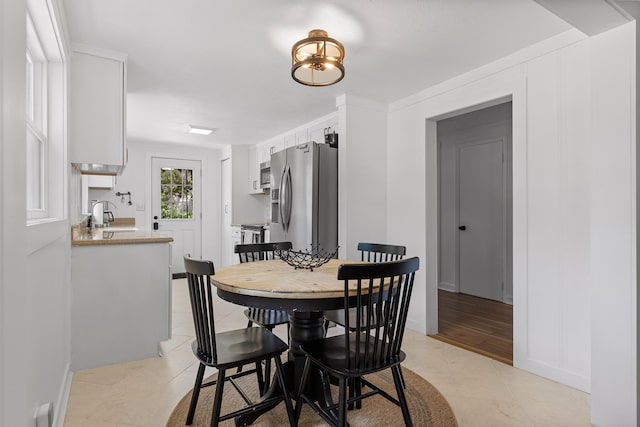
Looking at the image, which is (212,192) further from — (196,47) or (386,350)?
(386,350)

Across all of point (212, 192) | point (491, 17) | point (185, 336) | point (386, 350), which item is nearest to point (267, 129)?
point (212, 192)

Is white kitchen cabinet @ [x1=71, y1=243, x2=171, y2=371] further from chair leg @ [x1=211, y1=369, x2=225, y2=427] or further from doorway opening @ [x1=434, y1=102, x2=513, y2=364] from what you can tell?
doorway opening @ [x1=434, y1=102, x2=513, y2=364]

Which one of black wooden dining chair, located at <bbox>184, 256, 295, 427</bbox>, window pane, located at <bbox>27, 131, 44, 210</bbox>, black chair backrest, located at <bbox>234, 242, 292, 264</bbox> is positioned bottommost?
black wooden dining chair, located at <bbox>184, 256, 295, 427</bbox>

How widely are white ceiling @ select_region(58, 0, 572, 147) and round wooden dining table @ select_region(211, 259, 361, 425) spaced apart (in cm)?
153

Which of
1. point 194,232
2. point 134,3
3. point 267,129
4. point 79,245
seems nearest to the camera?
point 134,3

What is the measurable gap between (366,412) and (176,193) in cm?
539

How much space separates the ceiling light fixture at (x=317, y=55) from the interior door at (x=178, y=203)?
15.2 ft

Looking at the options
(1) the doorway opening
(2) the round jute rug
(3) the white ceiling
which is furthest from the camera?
(1) the doorway opening

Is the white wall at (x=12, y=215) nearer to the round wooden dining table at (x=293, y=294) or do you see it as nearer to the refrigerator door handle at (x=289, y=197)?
the round wooden dining table at (x=293, y=294)

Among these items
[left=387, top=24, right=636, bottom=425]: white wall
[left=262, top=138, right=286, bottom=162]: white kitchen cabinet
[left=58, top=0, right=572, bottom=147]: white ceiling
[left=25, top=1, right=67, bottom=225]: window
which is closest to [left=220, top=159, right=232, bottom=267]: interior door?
[left=262, top=138, right=286, bottom=162]: white kitchen cabinet

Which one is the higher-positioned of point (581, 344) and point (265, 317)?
point (265, 317)

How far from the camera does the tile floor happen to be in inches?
77.0

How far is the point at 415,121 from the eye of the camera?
3494 millimetres

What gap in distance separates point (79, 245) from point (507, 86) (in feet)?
10.9
